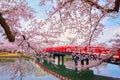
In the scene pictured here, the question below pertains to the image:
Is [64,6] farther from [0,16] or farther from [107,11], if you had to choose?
[0,16]

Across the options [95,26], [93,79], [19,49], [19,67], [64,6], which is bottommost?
[93,79]

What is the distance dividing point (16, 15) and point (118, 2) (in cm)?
471

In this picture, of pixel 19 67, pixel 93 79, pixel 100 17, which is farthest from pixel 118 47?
pixel 93 79

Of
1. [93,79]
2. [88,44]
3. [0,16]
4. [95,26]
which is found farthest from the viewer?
[93,79]

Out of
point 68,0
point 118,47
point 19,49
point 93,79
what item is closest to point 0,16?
point 68,0

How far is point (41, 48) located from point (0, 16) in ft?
23.5

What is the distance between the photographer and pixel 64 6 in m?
10.1

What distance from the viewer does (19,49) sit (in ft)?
45.5

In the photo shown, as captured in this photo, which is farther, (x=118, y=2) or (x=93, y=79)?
(x=93, y=79)

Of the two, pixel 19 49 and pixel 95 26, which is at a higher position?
pixel 95 26

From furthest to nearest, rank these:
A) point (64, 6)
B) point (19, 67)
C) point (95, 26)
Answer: point (19, 67) → point (95, 26) → point (64, 6)

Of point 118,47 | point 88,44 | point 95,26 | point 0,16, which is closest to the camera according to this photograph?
point 0,16

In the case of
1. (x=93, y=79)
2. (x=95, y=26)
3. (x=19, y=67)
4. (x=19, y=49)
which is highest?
(x=95, y=26)

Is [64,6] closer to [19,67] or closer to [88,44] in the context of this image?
[88,44]
